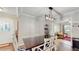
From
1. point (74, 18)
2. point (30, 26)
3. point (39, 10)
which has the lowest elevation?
point (30, 26)

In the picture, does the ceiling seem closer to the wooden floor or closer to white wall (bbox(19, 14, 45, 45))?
white wall (bbox(19, 14, 45, 45))

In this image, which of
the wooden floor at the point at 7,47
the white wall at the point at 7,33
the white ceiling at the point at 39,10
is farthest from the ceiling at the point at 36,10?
the wooden floor at the point at 7,47

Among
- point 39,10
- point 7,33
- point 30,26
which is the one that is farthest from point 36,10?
point 7,33

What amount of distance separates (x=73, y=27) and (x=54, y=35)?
1.25 ft

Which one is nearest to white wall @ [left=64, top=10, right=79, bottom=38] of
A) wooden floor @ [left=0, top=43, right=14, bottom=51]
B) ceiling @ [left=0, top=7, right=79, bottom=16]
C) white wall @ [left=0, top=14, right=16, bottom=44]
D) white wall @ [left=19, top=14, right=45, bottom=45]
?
ceiling @ [left=0, top=7, right=79, bottom=16]

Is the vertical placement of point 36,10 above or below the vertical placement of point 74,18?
above

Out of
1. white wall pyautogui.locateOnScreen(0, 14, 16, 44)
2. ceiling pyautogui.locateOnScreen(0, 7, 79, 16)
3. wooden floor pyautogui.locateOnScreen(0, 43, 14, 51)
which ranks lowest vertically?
wooden floor pyautogui.locateOnScreen(0, 43, 14, 51)

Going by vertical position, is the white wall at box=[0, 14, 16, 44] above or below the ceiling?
below

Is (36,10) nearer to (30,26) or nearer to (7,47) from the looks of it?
(30,26)

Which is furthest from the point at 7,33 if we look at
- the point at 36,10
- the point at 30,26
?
the point at 36,10

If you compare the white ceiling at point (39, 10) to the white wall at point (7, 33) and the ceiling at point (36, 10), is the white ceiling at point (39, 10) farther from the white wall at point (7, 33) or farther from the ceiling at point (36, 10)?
the white wall at point (7, 33)

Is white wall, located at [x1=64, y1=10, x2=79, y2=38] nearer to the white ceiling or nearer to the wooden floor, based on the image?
the white ceiling
